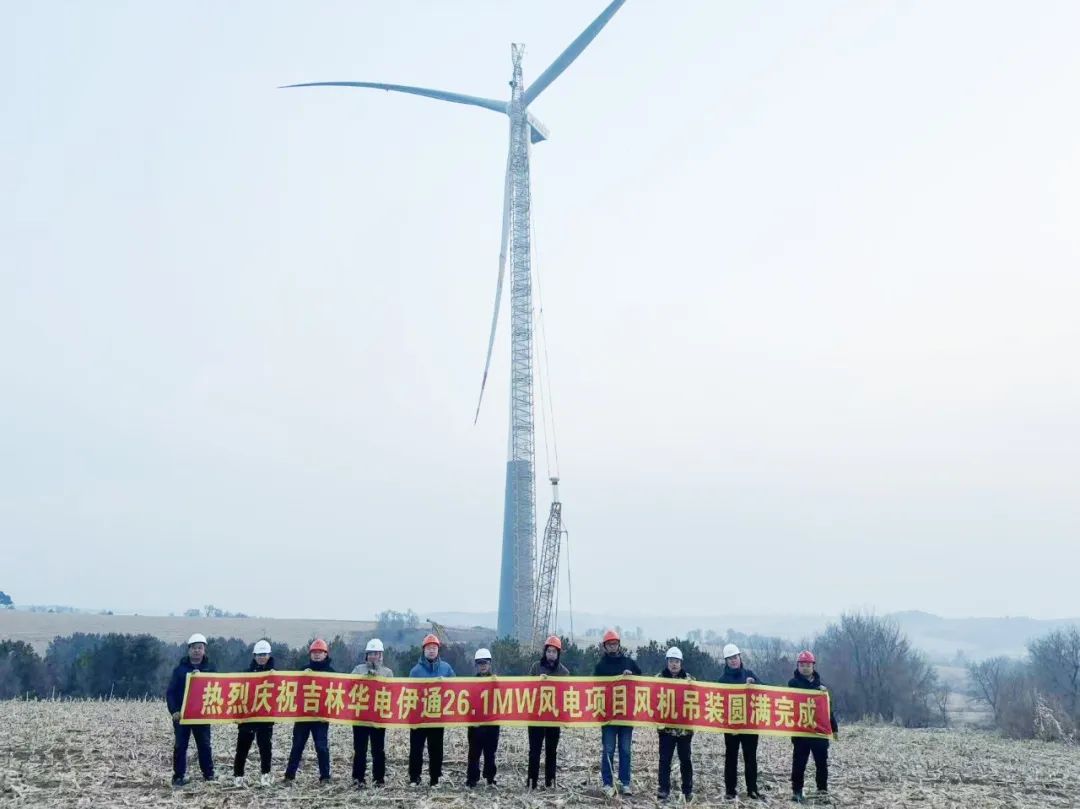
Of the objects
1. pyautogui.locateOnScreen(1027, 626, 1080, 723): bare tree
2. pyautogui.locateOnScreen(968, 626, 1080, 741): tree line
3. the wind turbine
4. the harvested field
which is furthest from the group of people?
the wind turbine

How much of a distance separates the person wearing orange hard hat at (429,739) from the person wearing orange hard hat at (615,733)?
281 cm

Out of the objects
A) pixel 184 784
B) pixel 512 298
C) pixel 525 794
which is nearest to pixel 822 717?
pixel 525 794

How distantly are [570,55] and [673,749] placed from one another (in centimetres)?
5975

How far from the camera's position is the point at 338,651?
65.1m

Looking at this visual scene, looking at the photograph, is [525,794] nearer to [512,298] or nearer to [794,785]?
[794,785]

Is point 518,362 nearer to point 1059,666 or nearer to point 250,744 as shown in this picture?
point 1059,666

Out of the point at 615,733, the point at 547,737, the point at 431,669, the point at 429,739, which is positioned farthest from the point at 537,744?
the point at 431,669

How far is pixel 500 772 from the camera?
17469 millimetres

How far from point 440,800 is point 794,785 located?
6.02 m

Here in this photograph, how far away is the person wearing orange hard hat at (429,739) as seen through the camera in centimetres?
1579

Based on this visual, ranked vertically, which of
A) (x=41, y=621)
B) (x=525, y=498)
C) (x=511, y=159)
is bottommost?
(x=41, y=621)

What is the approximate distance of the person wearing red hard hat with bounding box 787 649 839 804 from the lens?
15.5 meters

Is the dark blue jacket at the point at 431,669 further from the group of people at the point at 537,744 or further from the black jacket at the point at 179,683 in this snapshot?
the black jacket at the point at 179,683

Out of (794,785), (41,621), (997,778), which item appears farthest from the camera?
(41,621)
